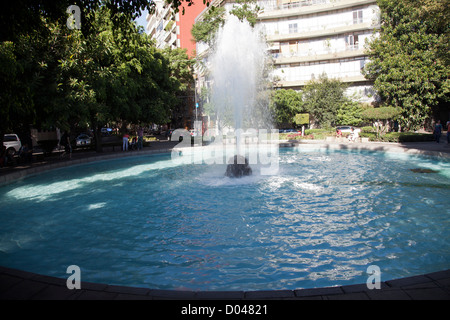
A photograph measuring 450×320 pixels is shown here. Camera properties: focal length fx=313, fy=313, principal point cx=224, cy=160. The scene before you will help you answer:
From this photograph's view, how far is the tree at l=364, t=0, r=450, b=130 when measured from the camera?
3150 centimetres

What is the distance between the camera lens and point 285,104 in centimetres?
3966

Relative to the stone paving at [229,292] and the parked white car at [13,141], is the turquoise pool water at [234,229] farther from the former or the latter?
the parked white car at [13,141]

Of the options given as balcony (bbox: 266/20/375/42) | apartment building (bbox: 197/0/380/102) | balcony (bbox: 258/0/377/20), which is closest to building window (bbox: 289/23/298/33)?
apartment building (bbox: 197/0/380/102)

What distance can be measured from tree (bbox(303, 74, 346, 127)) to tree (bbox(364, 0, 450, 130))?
481 cm

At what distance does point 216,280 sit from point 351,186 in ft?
25.7

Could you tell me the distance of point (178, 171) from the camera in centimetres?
1605

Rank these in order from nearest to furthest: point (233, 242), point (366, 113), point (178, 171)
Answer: point (233, 242)
point (178, 171)
point (366, 113)

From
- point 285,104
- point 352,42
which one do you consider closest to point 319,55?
point 352,42

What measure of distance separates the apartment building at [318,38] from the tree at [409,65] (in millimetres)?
4613

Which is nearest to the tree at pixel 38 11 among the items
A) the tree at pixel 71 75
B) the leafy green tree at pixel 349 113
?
the tree at pixel 71 75

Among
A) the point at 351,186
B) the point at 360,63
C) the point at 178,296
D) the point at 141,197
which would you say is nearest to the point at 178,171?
the point at 141,197

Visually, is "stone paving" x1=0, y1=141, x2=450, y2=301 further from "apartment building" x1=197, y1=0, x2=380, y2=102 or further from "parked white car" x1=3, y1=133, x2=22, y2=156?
"apartment building" x1=197, y1=0, x2=380, y2=102

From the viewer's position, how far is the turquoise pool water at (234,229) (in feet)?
17.4

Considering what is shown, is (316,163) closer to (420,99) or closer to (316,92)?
(420,99)
